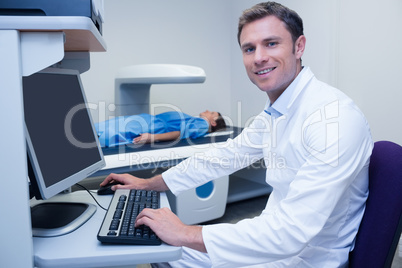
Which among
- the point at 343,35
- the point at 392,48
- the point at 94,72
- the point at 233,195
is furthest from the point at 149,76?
the point at 392,48

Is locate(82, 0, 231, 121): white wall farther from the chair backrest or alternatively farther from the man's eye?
the chair backrest

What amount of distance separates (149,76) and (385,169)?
1.55m

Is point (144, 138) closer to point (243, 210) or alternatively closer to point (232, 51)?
point (243, 210)

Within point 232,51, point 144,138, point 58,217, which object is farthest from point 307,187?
point 232,51

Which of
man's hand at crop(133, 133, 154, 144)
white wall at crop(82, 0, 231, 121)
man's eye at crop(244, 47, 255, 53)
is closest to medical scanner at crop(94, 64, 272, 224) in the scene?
man's hand at crop(133, 133, 154, 144)

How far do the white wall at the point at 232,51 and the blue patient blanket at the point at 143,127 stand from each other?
1.95 ft

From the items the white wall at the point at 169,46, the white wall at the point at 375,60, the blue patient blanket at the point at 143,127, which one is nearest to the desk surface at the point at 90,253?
the blue patient blanket at the point at 143,127

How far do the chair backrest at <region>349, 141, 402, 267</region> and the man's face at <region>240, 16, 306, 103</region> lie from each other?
0.35 metres

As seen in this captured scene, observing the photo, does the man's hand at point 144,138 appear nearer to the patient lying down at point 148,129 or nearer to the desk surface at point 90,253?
the patient lying down at point 148,129

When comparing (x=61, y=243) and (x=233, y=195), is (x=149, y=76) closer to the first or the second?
(x=233, y=195)

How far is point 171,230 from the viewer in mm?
687

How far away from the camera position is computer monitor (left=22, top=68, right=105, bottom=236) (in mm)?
709

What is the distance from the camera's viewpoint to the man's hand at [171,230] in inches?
26.6

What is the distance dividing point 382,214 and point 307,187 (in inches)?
6.6
